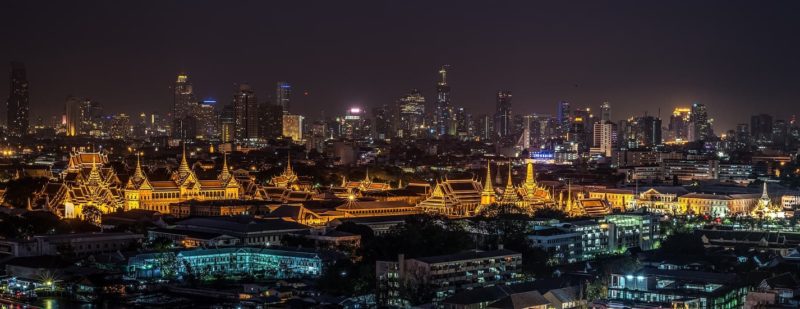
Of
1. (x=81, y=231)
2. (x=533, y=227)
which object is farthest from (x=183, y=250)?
(x=533, y=227)

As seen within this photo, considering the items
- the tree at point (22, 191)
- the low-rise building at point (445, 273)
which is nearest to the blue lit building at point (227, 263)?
the low-rise building at point (445, 273)

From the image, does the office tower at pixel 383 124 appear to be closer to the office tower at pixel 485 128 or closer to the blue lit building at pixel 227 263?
the office tower at pixel 485 128

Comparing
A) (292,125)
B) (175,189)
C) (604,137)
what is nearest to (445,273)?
(175,189)

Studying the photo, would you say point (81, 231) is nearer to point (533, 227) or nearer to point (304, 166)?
point (533, 227)

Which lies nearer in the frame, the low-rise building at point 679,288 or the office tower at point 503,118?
the low-rise building at point 679,288

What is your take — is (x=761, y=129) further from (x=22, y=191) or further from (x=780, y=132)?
(x=22, y=191)
